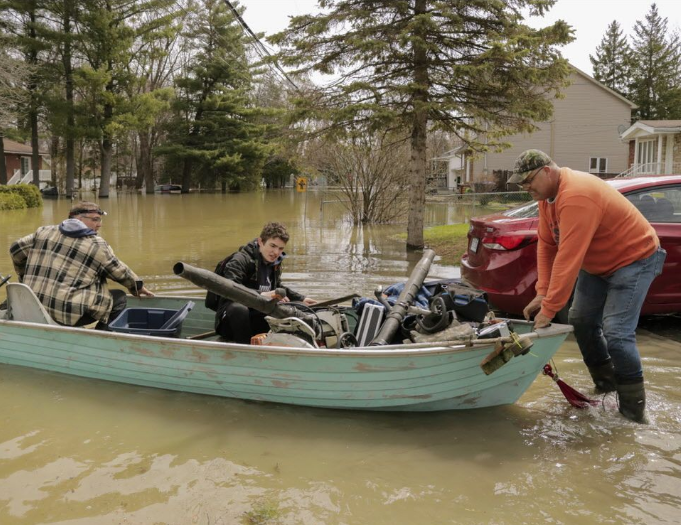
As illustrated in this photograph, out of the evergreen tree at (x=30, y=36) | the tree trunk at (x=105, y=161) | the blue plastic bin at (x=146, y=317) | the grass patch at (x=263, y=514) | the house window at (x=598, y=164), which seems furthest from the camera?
the tree trunk at (x=105, y=161)

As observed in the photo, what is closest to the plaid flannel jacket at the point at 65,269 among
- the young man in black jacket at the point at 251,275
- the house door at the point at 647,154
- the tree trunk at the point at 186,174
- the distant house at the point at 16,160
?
the young man in black jacket at the point at 251,275

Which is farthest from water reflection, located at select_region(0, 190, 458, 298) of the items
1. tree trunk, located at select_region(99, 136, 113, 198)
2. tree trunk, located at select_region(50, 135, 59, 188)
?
tree trunk, located at select_region(50, 135, 59, 188)

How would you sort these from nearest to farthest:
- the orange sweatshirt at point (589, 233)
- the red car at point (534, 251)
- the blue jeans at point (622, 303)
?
1. the orange sweatshirt at point (589, 233)
2. the blue jeans at point (622, 303)
3. the red car at point (534, 251)

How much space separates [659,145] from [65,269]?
30.2m

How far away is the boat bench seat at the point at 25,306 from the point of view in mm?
5055

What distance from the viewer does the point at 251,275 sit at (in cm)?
524

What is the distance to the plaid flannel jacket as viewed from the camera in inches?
203

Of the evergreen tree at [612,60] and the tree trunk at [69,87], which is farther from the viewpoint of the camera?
the evergreen tree at [612,60]

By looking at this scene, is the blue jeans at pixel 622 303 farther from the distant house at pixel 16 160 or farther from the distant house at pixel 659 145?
the distant house at pixel 16 160

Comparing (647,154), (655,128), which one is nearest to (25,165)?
(647,154)

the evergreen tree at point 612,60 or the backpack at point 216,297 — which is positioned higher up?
the evergreen tree at point 612,60

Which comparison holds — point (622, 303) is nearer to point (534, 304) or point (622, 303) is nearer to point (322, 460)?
point (534, 304)

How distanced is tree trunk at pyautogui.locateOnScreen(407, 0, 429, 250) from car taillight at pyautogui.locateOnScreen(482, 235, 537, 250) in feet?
20.0

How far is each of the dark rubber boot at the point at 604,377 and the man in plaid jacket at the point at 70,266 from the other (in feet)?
13.4
